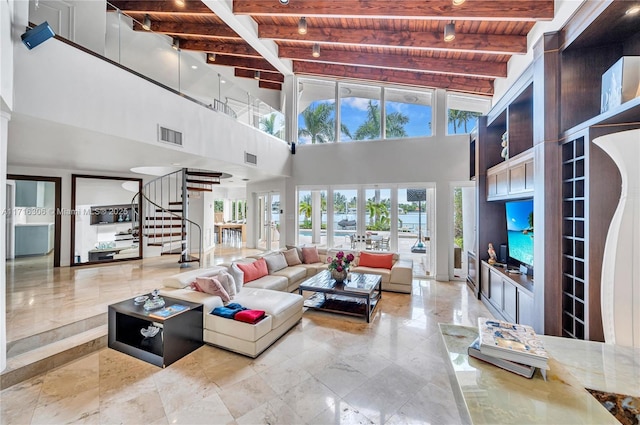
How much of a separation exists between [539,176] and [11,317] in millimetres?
6394

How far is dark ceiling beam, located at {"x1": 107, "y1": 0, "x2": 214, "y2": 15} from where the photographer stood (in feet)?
15.3

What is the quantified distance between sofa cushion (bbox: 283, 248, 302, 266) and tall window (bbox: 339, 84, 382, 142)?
3.35 meters

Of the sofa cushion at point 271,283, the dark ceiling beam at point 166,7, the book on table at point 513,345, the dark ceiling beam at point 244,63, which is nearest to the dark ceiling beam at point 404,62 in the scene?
the dark ceiling beam at point 244,63

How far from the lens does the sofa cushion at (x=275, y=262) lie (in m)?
5.04

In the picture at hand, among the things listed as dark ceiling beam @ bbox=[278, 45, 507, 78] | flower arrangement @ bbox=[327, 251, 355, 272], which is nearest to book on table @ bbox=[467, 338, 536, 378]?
flower arrangement @ bbox=[327, 251, 355, 272]

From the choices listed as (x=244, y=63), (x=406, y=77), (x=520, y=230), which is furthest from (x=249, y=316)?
(x=244, y=63)

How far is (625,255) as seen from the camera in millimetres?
1643

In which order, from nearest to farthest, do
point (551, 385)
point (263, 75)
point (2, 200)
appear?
point (551, 385) → point (2, 200) → point (263, 75)

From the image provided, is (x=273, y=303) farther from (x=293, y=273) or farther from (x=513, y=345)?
(x=513, y=345)

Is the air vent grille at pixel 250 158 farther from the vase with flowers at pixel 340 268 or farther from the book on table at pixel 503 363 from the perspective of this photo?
the book on table at pixel 503 363

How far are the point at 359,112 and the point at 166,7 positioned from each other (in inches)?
180

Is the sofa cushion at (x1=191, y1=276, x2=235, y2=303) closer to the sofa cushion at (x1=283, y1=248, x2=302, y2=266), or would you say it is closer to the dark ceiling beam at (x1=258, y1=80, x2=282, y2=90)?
the sofa cushion at (x1=283, y1=248, x2=302, y2=266)

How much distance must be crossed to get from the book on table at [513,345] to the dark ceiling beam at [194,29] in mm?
6469

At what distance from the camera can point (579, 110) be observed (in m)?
2.60
